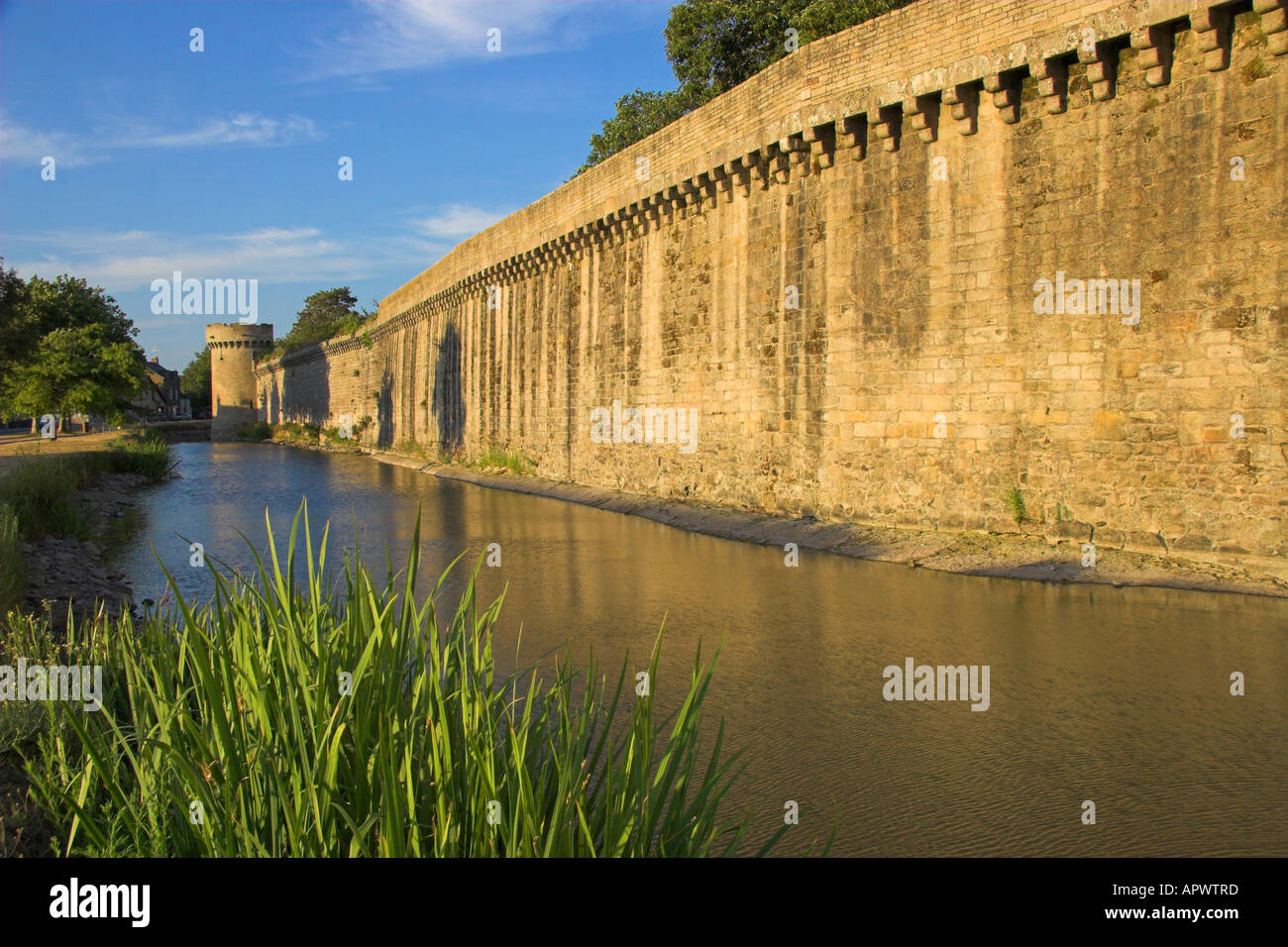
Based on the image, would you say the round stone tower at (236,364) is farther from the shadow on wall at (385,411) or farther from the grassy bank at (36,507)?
the grassy bank at (36,507)

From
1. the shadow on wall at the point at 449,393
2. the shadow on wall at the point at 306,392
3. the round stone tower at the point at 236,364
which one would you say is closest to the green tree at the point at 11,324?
the shadow on wall at the point at 449,393

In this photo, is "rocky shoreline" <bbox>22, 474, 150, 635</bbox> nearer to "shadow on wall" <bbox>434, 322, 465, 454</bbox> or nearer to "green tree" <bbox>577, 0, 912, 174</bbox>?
"shadow on wall" <bbox>434, 322, 465, 454</bbox>

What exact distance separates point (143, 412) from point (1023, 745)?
75.4 metres

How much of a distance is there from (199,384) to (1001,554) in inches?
4889

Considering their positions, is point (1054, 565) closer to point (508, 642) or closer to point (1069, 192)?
point (1069, 192)

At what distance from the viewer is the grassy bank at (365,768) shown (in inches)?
107

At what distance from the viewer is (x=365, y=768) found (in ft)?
9.78

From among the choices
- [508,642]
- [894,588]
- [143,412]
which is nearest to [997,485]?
[894,588]

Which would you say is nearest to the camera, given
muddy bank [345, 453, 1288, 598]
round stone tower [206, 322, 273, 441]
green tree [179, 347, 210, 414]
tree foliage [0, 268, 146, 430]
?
muddy bank [345, 453, 1288, 598]

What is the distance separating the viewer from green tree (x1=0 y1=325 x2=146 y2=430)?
30.0 m

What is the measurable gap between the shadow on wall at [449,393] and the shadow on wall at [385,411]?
785 centimetres

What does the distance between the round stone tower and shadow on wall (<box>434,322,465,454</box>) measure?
140ft

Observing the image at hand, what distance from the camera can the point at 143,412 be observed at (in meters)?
70.3

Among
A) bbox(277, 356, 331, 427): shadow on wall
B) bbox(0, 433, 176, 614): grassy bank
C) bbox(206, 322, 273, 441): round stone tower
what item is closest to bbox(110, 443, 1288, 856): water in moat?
bbox(0, 433, 176, 614): grassy bank
